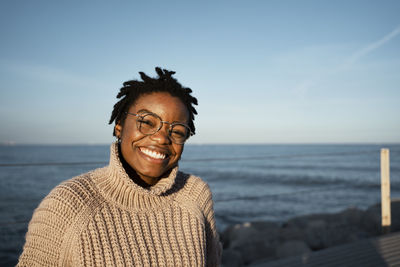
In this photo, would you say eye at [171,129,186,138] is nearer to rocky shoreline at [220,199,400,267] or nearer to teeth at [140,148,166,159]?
teeth at [140,148,166,159]

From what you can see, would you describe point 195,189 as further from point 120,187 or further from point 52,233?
point 52,233

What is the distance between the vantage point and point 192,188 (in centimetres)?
128

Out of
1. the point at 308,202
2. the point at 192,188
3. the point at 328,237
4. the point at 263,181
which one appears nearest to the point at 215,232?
the point at 192,188

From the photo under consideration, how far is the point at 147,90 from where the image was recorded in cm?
109

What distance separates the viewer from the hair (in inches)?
42.8

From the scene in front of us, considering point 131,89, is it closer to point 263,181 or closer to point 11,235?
point 11,235

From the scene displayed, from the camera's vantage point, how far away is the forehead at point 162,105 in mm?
1058

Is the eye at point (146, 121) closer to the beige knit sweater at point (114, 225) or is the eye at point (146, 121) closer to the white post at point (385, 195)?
the beige knit sweater at point (114, 225)

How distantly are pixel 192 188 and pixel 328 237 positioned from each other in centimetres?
468

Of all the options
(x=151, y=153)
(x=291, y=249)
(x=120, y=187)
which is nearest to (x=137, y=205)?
(x=120, y=187)

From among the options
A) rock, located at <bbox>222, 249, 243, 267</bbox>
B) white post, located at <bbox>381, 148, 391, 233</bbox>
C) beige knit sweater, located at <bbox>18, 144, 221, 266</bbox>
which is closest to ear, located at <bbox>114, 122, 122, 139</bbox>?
beige knit sweater, located at <bbox>18, 144, 221, 266</bbox>

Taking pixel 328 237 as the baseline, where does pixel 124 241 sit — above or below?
above

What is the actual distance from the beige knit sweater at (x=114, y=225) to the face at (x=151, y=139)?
0.06 m

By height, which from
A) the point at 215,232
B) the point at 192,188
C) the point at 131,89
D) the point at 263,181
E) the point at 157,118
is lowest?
the point at 263,181
